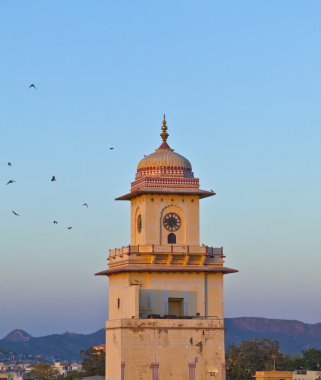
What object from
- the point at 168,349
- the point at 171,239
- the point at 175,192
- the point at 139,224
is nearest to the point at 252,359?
the point at 139,224

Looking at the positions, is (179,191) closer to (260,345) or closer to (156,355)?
(156,355)

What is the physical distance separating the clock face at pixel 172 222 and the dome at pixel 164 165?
84.1 inches

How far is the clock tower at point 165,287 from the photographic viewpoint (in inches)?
2447

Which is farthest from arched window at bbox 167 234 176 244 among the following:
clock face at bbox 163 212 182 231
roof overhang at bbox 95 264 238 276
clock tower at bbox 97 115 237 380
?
roof overhang at bbox 95 264 238 276

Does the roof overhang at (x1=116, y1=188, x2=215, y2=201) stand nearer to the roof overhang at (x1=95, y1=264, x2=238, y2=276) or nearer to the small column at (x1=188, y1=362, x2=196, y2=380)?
the roof overhang at (x1=95, y1=264, x2=238, y2=276)

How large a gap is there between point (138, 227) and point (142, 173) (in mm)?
2904

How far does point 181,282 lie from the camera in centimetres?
6400

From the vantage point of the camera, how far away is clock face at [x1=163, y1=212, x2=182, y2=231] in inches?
2554

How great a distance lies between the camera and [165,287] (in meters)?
63.8

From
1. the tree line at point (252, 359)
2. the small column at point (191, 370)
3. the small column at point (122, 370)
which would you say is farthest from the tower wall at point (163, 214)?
the tree line at point (252, 359)

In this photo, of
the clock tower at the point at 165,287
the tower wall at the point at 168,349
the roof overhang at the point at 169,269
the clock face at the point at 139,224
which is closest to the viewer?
the tower wall at the point at 168,349

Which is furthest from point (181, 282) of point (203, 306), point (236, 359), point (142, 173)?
point (236, 359)

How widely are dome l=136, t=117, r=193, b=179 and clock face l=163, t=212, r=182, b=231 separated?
84.1 inches

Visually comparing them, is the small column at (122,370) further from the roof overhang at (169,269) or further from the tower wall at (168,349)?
the roof overhang at (169,269)
